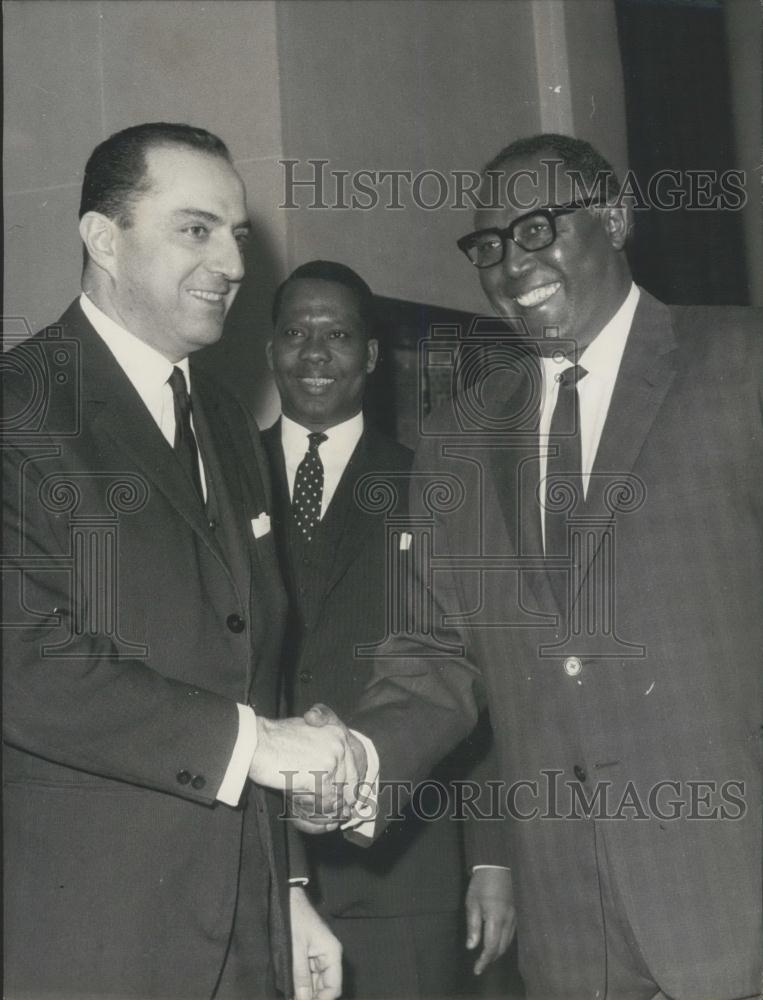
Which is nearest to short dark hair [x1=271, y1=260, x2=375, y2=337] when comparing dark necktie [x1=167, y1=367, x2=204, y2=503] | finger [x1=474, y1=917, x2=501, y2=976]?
dark necktie [x1=167, y1=367, x2=204, y2=503]

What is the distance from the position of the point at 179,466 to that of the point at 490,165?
0.98 metres

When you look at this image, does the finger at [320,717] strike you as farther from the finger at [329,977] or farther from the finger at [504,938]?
the finger at [504,938]

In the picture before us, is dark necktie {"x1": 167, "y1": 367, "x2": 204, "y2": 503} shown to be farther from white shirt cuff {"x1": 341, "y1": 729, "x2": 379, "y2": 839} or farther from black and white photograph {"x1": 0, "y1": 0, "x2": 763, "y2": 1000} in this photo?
white shirt cuff {"x1": 341, "y1": 729, "x2": 379, "y2": 839}

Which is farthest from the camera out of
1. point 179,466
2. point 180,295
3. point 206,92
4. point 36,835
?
point 206,92

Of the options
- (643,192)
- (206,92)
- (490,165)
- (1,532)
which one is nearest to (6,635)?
(1,532)

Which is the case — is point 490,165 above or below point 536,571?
above

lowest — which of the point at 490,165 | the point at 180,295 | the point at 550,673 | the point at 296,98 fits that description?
the point at 550,673

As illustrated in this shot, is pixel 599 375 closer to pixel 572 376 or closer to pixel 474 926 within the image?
pixel 572 376

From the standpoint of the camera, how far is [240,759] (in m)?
1.93

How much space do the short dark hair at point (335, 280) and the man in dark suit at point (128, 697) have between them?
107 cm

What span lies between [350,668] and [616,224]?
1.22m

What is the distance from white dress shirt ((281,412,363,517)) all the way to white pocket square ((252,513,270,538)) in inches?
26.6

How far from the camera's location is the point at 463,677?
245 cm

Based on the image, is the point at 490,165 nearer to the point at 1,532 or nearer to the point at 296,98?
the point at 1,532
